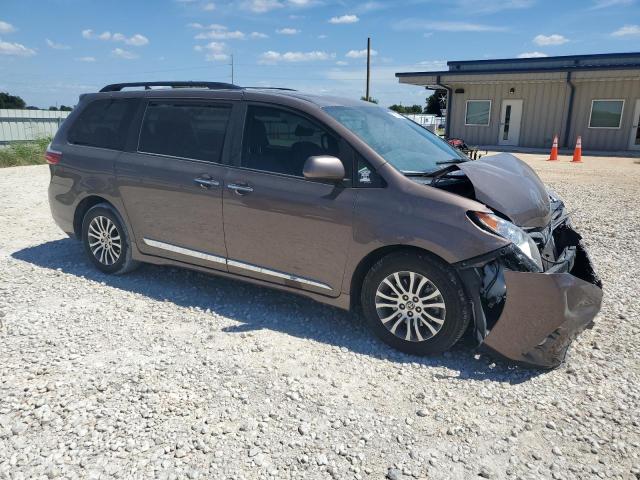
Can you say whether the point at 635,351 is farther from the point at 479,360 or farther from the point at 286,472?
the point at 286,472

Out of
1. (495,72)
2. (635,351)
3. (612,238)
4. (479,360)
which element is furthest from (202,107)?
(495,72)

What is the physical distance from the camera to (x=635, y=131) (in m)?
21.9

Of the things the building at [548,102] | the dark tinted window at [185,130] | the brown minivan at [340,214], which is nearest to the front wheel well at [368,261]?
the brown minivan at [340,214]

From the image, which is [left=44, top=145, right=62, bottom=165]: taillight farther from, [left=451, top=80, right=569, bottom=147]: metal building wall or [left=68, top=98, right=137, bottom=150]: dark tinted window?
[left=451, top=80, right=569, bottom=147]: metal building wall

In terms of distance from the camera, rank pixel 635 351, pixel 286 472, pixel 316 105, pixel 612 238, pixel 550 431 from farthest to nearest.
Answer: pixel 612 238 < pixel 316 105 < pixel 635 351 < pixel 550 431 < pixel 286 472

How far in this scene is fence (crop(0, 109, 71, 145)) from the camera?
17.4 m

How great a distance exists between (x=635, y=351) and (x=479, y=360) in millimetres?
1192

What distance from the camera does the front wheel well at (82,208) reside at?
16.5 ft

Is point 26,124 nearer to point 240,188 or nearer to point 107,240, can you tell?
point 107,240

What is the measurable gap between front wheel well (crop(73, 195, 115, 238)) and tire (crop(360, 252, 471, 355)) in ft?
9.76

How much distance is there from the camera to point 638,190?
11.0m

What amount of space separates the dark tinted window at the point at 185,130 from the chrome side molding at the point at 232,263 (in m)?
0.84

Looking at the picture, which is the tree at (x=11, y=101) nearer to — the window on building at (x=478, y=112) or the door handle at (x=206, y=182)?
the window on building at (x=478, y=112)

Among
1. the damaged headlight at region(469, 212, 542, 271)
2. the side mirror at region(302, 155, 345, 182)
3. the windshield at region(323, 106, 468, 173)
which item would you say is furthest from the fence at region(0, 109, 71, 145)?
the damaged headlight at region(469, 212, 542, 271)
